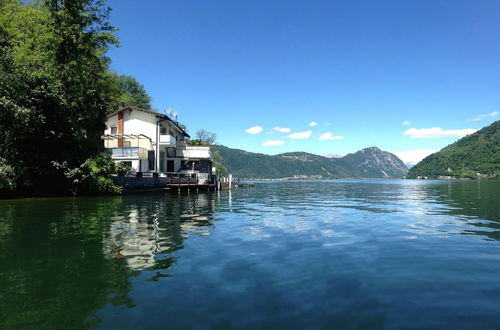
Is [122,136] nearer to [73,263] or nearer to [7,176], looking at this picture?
[7,176]

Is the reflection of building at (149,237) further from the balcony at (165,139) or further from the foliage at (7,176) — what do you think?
the balcony at (165,139)

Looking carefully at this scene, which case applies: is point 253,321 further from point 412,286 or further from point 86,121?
point 86,121

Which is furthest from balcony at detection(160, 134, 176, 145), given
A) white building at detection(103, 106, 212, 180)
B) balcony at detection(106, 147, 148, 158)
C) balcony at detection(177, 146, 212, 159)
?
balcony at detection(106, 147, 148, 158)

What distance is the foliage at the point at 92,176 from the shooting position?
31469 mm

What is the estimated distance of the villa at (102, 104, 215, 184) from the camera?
142ft

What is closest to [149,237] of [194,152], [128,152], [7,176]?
[7,176]

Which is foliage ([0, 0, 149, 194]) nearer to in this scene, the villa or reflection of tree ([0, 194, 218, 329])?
the villa

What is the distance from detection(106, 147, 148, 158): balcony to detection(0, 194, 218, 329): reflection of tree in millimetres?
27581

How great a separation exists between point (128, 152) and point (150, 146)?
371cm

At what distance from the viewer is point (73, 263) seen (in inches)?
315

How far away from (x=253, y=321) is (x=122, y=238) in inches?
309

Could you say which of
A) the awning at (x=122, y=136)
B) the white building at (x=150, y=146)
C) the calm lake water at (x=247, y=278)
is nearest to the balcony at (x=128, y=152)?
the white building at (x=150, y=146)

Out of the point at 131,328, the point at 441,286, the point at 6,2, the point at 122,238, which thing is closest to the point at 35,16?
the point at 6,2

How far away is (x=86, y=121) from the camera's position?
3347cm
